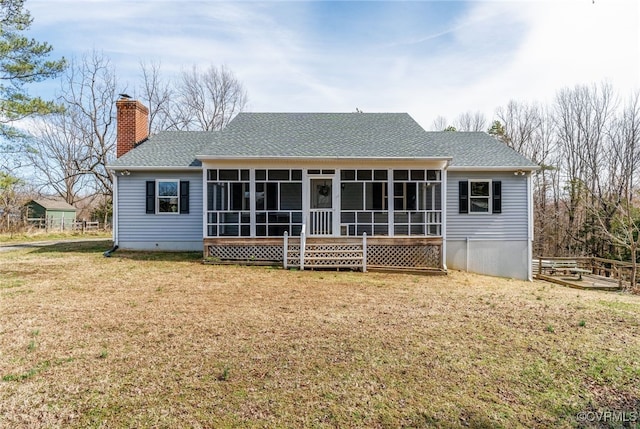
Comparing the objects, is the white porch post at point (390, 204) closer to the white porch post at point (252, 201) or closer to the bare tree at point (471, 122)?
the white porch post at point (252, 201)

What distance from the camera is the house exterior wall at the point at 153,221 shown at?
562 inches

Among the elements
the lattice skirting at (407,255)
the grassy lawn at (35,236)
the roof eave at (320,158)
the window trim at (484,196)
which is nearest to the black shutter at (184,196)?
the roof eave at (320,158)

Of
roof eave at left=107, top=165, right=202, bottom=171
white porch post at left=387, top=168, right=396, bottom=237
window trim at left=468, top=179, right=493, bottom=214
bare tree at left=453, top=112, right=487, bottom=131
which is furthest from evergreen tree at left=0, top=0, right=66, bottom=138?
bare tree at left=453, top=112, right=487, bottom=131

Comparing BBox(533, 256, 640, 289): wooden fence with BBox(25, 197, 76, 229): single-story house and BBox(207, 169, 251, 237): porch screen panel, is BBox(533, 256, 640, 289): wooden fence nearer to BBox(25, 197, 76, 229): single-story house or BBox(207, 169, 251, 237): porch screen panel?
BBox(207, 169, 251, 237): porch screen panel

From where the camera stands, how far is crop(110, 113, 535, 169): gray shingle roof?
12695 mm

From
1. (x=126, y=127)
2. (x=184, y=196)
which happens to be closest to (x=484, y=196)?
(x=184, y=196)

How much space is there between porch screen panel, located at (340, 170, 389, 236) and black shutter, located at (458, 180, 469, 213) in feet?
9.52

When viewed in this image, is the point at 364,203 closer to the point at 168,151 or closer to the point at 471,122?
the point at 168,151

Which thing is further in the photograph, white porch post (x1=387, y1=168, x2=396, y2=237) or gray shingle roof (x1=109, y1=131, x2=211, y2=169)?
gray shingle roof (x1=109, y1=131, x2=211, y2=169)

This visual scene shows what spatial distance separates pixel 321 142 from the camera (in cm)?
1366

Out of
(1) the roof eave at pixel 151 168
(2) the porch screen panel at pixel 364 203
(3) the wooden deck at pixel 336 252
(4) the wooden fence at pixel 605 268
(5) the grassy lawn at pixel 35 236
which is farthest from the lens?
(5) the grassy lawn at pixel 35 236

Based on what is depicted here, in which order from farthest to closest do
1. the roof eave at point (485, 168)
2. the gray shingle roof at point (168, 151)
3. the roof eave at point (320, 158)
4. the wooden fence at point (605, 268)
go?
the wooden fence at point (605, 268) < the gray shingle roof at point (168, 151) < the roof eave at point (485, 168) < the roof eave at point (320, 158)

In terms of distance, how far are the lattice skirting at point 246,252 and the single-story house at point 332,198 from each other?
35mm

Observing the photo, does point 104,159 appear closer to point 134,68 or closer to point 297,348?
point 134,68
